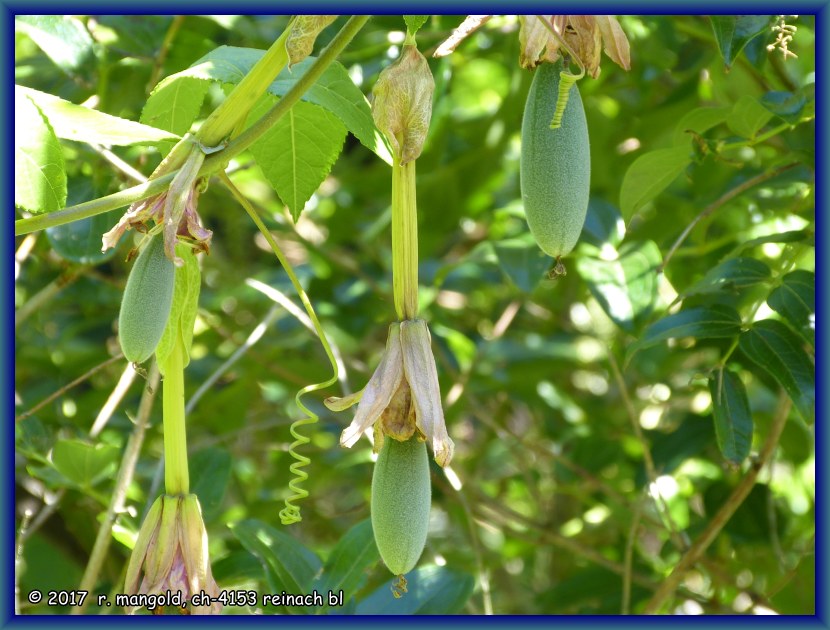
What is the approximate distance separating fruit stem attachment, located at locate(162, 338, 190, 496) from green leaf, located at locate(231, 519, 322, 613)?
28 centimetres

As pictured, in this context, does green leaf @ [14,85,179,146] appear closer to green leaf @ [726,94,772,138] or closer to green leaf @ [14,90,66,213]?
green leaf @ [14,90,66,213]

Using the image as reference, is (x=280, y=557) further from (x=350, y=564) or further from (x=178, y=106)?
(x=178, y=106)

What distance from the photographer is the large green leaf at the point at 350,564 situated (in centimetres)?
84

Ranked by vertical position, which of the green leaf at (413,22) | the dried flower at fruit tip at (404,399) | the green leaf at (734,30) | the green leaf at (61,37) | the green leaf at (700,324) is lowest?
the dried flower at fruit tip at (404,399)

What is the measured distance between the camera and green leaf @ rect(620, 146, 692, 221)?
81cm

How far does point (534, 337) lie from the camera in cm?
151

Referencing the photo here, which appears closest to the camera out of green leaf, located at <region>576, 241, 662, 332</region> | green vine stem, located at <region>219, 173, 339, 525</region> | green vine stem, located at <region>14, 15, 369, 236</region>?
green vine stem, located at <region>14, 15, 369, 236</region>

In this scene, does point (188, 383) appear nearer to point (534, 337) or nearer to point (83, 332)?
point (83, 332)

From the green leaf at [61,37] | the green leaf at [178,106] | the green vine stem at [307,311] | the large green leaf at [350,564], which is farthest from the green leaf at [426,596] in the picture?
the green leaf at [61,37]

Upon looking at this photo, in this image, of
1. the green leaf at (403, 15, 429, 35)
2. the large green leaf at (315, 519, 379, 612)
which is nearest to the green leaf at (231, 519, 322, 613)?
the large green leaf at (315, 519, 379, 612)

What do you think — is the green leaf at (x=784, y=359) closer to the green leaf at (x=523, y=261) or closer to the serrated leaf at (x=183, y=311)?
the green leaf at (x=523, y=261)

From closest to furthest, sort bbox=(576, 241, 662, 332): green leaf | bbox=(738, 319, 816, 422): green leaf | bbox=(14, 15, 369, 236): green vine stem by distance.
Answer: bbox=(14, 15, 369, 236): green vine stem, bbox=(738, 319, 816, 422): green leaf, bbox=(576, 241, 662, 332): green leaf

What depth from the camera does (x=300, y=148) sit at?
65 cm

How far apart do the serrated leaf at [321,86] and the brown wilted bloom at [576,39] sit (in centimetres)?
11
